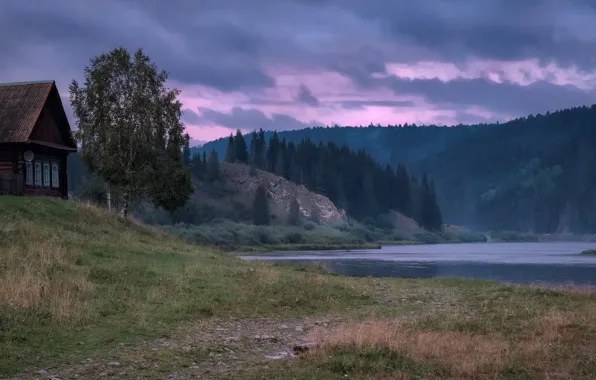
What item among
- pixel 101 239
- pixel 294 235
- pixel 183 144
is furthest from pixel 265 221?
pixel 101 239

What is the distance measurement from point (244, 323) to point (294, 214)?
537 feet

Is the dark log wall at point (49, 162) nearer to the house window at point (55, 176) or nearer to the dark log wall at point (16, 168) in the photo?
the dark log wall at point (16, 168)

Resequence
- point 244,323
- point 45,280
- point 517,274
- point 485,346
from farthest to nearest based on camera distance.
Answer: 1. point 517,274
2. point 45,280
3. point 244,323
4. point 485,346

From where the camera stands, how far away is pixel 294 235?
5871 inches

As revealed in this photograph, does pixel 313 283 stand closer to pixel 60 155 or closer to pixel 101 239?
pixel 101 239

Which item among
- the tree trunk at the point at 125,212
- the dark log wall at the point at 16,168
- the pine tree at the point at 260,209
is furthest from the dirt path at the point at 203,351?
the pine tree at the point at 260,209

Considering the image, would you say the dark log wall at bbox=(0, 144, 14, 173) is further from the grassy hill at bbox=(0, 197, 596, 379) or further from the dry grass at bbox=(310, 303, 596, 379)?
the dry grass at bbox=(310, 303, 596, 379)

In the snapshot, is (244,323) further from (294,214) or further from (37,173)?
(294,214)

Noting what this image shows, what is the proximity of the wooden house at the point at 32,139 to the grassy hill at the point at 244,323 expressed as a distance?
58.3ft

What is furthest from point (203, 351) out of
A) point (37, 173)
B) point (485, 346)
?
point (37, 173)

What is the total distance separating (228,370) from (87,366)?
284 centimetres

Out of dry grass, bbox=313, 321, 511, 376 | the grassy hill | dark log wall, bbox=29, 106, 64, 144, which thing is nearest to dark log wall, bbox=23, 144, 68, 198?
dark log wall, bbox=29, 106, 64, 144

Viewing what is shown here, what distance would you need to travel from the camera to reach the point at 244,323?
2033cm

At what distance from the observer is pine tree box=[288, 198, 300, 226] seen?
598 ft
